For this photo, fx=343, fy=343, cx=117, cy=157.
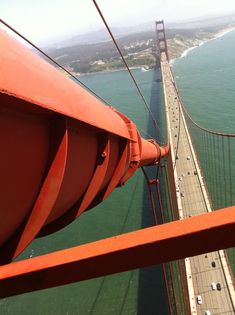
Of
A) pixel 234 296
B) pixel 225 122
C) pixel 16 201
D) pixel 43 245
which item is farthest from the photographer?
pixel 225 122

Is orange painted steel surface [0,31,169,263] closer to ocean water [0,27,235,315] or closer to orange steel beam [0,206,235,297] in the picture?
orange steel beam [0,206,235,297]

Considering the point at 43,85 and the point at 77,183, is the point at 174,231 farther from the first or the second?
the point at 77,183

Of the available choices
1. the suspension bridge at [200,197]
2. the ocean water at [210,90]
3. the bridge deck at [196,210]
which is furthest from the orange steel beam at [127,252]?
the ocean water at [210,90]

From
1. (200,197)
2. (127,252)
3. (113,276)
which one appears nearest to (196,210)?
(200,197)

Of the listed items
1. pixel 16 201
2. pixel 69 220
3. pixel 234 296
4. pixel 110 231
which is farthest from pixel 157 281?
pixel 16 201

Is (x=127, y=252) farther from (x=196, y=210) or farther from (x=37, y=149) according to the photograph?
(x=196, y=210)

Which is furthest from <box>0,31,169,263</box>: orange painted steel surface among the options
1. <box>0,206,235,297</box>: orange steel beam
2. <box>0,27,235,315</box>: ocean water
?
<box>0,27,235,315</box>: ocean water

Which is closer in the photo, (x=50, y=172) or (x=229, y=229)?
(x=229, y=229)
